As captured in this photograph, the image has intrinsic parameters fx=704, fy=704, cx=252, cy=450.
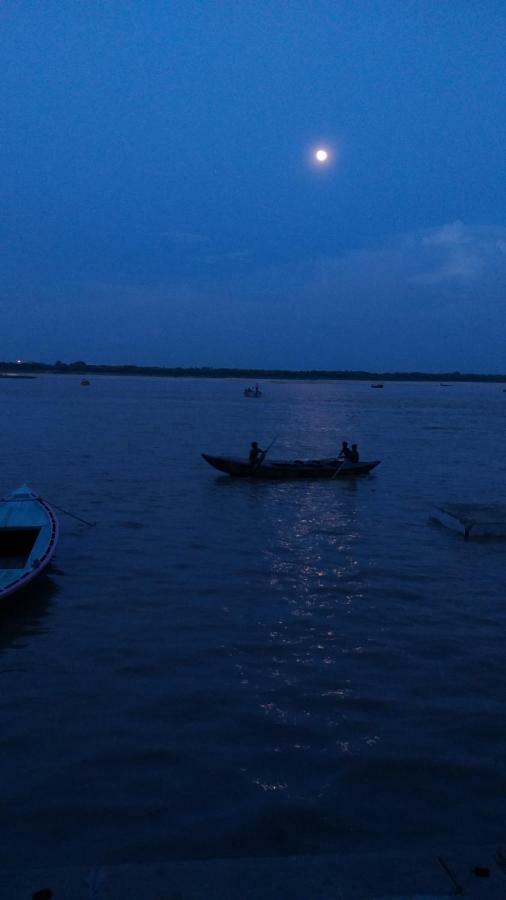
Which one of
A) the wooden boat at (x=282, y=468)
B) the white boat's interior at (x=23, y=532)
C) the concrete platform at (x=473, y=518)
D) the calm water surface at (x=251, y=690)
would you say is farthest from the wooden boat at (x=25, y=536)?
the wooden boat at (x=282, y=468)

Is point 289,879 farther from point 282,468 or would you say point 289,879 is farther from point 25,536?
point 282,468

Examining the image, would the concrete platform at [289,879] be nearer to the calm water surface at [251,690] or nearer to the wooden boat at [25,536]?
the calm water surface at [251,690]

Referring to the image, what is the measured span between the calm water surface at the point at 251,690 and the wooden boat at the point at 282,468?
580 centimetres

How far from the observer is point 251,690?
310 inches

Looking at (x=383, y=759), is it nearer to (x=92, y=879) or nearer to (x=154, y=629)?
(x=92, y=879)

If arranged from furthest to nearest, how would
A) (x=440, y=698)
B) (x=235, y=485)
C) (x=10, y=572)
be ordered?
(x=235, y=485), (x=10, y=572), (x=440, y=698)

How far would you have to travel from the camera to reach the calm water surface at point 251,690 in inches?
220

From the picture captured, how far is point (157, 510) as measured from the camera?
18297 mm

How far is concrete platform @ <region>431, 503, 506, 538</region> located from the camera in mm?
15180

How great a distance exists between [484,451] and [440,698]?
3012cm

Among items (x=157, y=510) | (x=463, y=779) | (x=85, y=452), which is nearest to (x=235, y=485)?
(x=157, y=510)

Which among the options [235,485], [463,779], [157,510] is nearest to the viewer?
[463,779]

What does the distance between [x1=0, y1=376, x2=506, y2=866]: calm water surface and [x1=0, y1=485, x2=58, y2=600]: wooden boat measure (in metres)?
0.54

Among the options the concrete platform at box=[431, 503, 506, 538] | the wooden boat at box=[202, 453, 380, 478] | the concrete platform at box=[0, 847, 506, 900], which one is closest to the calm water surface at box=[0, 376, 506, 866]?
the concrete platform at box=[431, 503, 506, 538]
